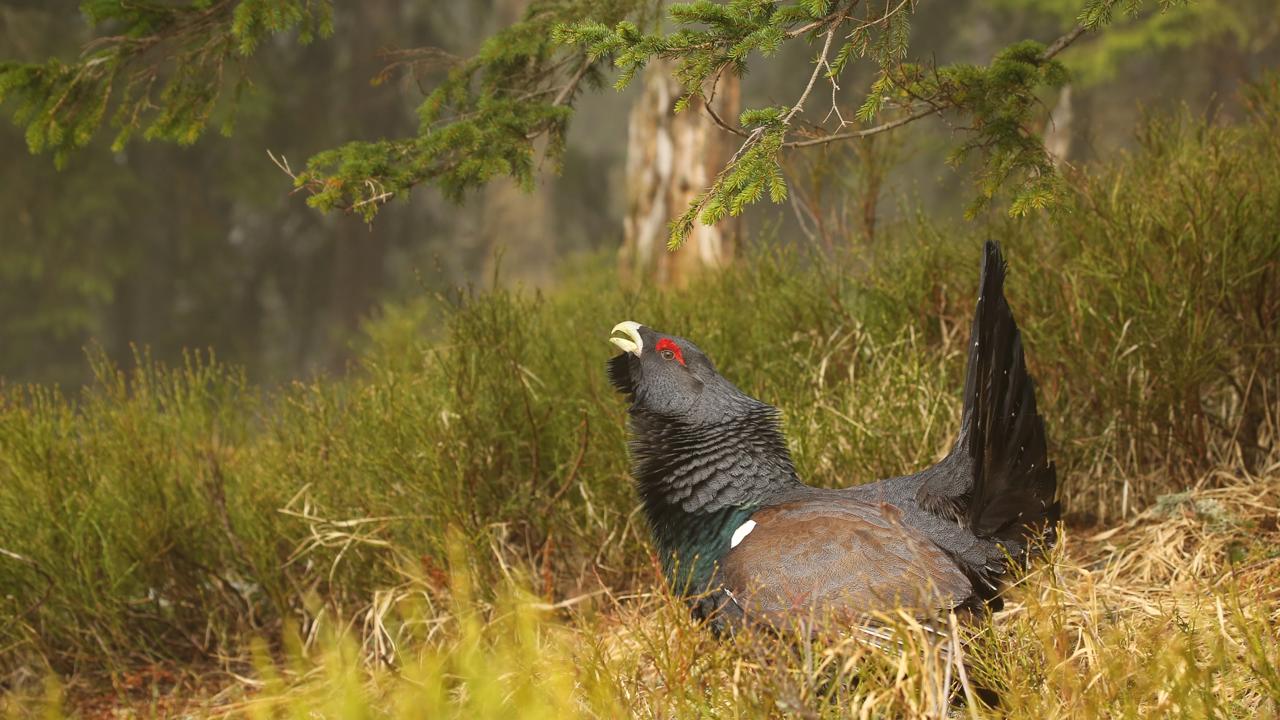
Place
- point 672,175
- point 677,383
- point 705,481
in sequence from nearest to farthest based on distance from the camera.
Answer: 1. point 705,481
2. point 677,383
3. point 672,175

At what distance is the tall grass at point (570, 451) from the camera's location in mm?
3699

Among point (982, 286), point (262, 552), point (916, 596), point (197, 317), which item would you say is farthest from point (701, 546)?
point (197, 317)

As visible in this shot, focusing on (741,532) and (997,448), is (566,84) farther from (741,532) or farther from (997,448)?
(997,448)

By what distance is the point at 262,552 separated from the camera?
13.4 feet

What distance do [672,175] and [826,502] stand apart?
511 centimetres

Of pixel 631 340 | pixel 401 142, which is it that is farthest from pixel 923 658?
pixel 401 142

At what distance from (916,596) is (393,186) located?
2.11 metres

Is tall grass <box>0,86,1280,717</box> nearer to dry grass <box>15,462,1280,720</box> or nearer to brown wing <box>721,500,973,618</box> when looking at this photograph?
dry grass <box>15,462,1280,720</box>

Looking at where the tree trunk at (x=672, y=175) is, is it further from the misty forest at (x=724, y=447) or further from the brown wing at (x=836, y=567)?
the brown wing at (x=836, y=567)

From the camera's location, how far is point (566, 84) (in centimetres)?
380

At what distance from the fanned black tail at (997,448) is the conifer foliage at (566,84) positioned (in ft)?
1.09

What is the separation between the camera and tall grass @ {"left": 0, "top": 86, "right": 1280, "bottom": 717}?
3699 millimetres

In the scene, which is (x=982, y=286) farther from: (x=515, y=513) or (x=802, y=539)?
(x=515, y=513)

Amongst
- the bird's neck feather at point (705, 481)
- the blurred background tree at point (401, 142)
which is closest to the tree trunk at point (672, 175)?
the blurred background tree at point (401, 142)
